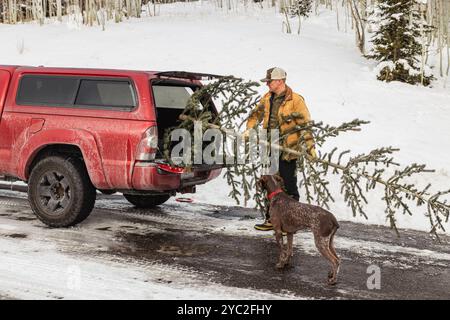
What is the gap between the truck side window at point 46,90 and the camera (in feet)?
20.3

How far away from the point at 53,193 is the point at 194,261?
2188mm

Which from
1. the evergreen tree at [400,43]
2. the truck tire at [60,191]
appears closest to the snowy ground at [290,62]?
the evergreen tree at [400,43]

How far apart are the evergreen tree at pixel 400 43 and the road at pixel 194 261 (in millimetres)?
9724

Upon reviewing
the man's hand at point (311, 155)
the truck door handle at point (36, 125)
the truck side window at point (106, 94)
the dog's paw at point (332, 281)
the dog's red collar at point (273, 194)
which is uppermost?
the truck side window at point (106, 94)

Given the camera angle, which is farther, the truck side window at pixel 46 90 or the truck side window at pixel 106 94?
the truck side window at pixel 46 90

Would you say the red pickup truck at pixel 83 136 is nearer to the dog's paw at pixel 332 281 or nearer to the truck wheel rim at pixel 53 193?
the truck wheel rim at pixel 53 193

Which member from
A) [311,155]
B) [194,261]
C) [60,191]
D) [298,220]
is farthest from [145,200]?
[298,220]

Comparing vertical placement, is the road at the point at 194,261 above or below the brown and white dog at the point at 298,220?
below

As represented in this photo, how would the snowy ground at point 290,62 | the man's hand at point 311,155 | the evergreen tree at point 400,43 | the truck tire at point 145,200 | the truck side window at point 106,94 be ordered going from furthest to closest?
the evergreen tree at point 400,43 → the snowy ground at point 290,62 → the truck tire at point 145,200 → the truck side window at point 106,94 → the man's hand at point 311,155

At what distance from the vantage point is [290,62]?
1664cm

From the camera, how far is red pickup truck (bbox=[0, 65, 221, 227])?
5688 millimetres

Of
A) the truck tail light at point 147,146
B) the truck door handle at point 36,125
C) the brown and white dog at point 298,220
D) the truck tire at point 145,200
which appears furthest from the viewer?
the truck tire at point 145,200

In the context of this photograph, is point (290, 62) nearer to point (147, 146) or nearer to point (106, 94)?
point (106, 94)
